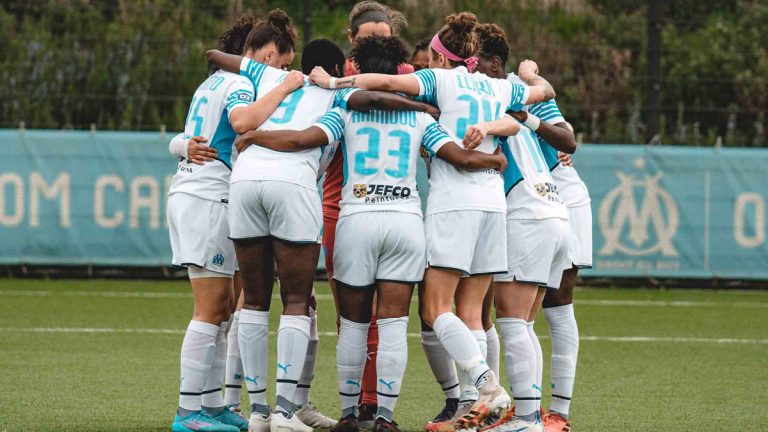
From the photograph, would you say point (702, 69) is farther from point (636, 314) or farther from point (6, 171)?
point (6, 171)

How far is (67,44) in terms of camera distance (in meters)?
16.6

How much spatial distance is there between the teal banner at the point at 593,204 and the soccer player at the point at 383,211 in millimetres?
8059

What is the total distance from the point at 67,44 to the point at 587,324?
8580mm

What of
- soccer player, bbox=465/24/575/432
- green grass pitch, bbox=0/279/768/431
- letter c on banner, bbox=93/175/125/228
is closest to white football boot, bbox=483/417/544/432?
soccer player, bbox=465/24/575/432

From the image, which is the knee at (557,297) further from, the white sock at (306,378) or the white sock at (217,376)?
the white sock at (217,376)

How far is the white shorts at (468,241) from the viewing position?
5840mm

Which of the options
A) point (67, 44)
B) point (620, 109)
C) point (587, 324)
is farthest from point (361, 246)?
point (67, 44)

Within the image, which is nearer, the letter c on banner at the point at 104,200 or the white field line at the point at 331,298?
the white field line at the point at 331,298

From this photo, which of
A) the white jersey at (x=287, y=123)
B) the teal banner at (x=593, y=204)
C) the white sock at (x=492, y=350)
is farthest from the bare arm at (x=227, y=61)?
the teal banner at (x=593, y=204)

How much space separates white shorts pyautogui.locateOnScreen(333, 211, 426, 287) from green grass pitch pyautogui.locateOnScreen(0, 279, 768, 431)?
1.02m

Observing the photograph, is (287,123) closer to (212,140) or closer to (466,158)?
(212,140)

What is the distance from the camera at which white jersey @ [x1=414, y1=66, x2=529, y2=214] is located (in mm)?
5902

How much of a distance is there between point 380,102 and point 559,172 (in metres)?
1.28

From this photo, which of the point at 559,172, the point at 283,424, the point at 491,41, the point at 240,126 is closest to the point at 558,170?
the point at 559,172
